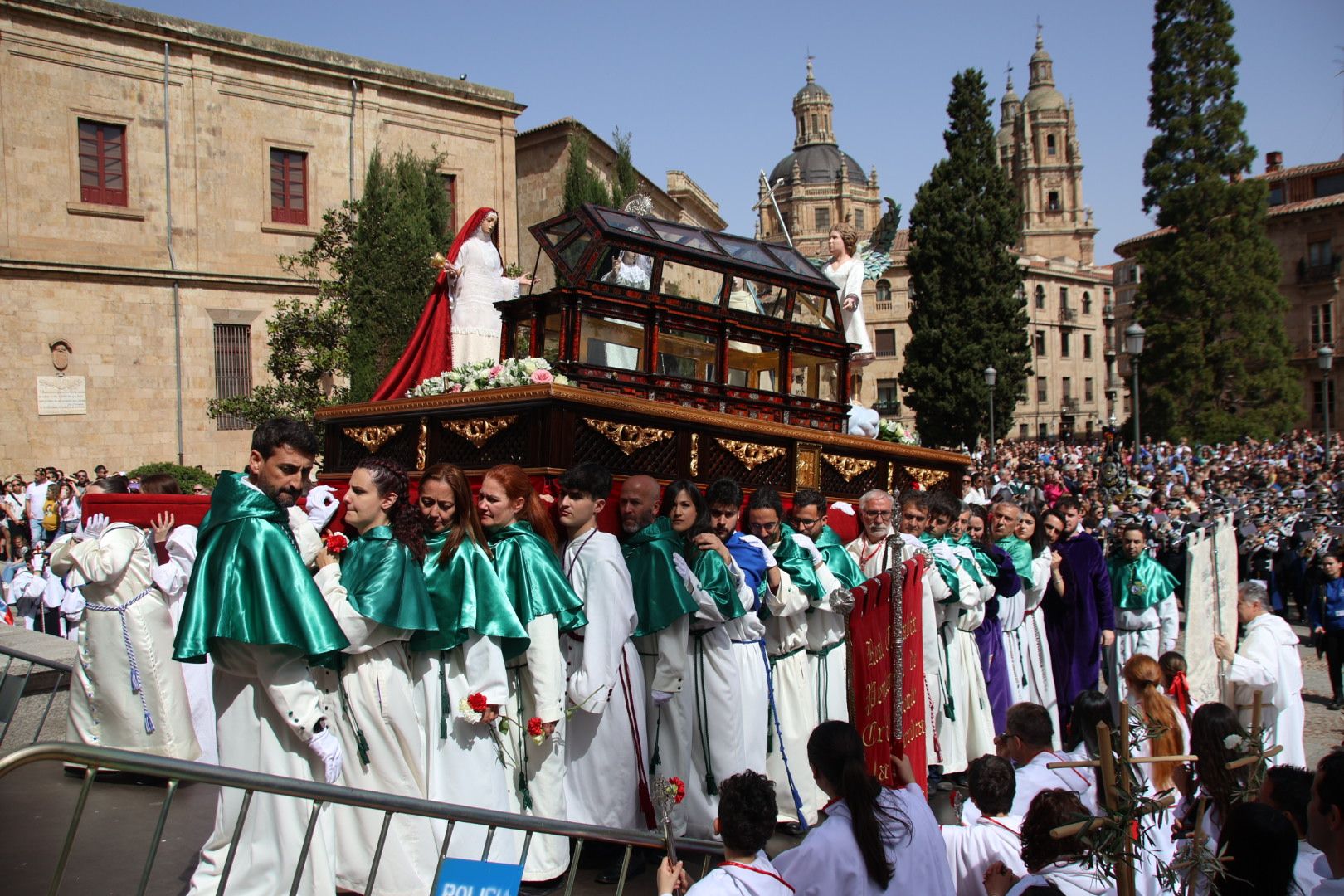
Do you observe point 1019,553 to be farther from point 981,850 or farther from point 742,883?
point 742,883

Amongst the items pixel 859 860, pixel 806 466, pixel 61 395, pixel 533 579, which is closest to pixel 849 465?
pixel 806 466

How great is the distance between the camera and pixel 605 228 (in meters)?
7.53

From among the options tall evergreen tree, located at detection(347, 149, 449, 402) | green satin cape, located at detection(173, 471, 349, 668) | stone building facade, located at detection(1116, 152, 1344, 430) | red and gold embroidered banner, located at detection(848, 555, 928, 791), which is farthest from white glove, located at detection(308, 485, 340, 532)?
stone building facade, located at detection(1116, 152, 1344, 430)

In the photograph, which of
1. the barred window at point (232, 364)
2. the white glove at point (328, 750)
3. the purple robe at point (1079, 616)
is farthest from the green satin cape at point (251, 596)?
the barred window at point (232, 364)

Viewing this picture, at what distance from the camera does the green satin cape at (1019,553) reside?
836cm

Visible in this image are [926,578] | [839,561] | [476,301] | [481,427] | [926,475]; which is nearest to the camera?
[481,427]

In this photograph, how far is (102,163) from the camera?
24203 millimetres

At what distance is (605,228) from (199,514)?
3353 millimetres

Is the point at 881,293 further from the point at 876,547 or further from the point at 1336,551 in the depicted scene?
the point at 876,547

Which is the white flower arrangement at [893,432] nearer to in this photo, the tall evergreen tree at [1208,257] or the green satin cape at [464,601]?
the green satin cape at [464,601]

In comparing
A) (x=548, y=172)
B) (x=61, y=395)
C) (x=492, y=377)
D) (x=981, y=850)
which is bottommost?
(x=981, y=850)

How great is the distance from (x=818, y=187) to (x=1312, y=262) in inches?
2086

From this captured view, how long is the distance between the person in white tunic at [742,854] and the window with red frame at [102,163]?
24925 mm

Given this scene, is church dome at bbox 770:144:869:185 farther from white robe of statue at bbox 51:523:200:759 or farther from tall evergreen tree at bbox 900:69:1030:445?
white robe of statue at bbox 51:523:200:759
